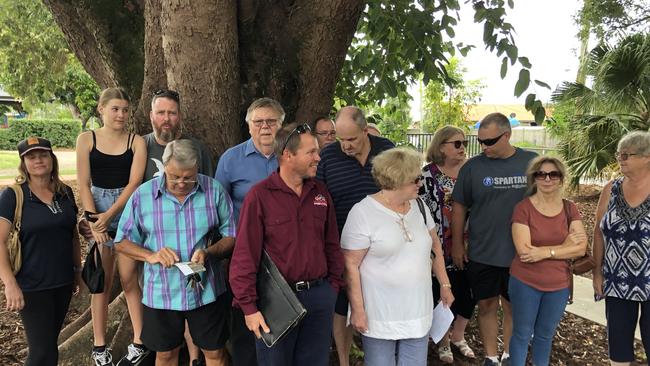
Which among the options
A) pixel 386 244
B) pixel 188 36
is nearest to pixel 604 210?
pixel 386 244

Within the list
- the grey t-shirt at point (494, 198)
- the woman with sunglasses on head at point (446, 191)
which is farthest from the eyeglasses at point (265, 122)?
the grey t-shirt at point (494, 198)

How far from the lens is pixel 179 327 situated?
2.81 metres

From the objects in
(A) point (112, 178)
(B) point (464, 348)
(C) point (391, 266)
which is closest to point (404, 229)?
(C) point (391, 266)

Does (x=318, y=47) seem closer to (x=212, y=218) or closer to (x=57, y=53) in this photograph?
(x=212, y=218)

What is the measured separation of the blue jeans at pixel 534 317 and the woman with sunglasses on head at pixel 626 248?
0.32 m

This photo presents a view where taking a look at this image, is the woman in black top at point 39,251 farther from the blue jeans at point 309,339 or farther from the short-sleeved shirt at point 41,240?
the blue jeans at point 309,339

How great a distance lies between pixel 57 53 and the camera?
12.1 metres

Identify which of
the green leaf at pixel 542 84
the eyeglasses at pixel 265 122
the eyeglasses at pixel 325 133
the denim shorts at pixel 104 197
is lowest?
the denim shorts at pixel 104 197

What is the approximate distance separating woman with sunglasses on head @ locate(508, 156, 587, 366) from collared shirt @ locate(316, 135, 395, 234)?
107 cm

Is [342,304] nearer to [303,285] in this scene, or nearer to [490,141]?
[303,285]

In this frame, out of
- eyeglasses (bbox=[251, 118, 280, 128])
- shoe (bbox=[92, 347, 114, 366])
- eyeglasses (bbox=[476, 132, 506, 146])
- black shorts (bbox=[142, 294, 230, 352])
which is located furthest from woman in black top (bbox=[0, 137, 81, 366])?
eyeglasses (bbox=[476, 132, 506, 146])

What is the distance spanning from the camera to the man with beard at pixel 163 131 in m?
3.06

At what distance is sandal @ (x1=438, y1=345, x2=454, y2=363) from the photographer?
4.01 meters

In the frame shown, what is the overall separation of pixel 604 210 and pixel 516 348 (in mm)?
1140
